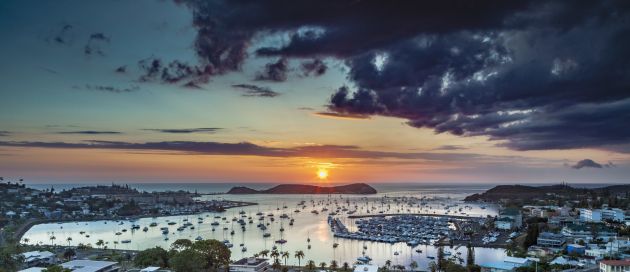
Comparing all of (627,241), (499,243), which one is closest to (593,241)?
(627,241)

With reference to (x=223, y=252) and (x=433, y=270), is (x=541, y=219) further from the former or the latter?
(x=223, y=252)

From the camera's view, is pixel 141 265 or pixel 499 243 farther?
pixel 499 243

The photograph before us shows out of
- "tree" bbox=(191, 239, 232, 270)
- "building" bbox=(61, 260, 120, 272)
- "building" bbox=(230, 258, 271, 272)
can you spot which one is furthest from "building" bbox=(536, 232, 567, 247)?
"building" bbox=(61, 260, 120, 272)

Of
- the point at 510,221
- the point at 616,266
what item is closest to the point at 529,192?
the point at 510,221

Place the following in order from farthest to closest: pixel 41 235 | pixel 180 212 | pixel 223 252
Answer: pixel 180 212, pixel 41 235, pixel 223 252

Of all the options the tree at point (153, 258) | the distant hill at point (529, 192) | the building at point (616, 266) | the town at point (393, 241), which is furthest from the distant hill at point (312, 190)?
the building at point (616, 266)

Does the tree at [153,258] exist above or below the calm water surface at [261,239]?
above

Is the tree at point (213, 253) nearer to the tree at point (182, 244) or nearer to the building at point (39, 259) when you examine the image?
the tree at point (182, 244)

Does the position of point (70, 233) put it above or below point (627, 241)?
below

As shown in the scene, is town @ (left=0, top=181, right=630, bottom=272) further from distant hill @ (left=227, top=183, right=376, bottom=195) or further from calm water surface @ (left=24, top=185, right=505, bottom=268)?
distant hill @ (left=227, top=183, right=376, bottom=195)
